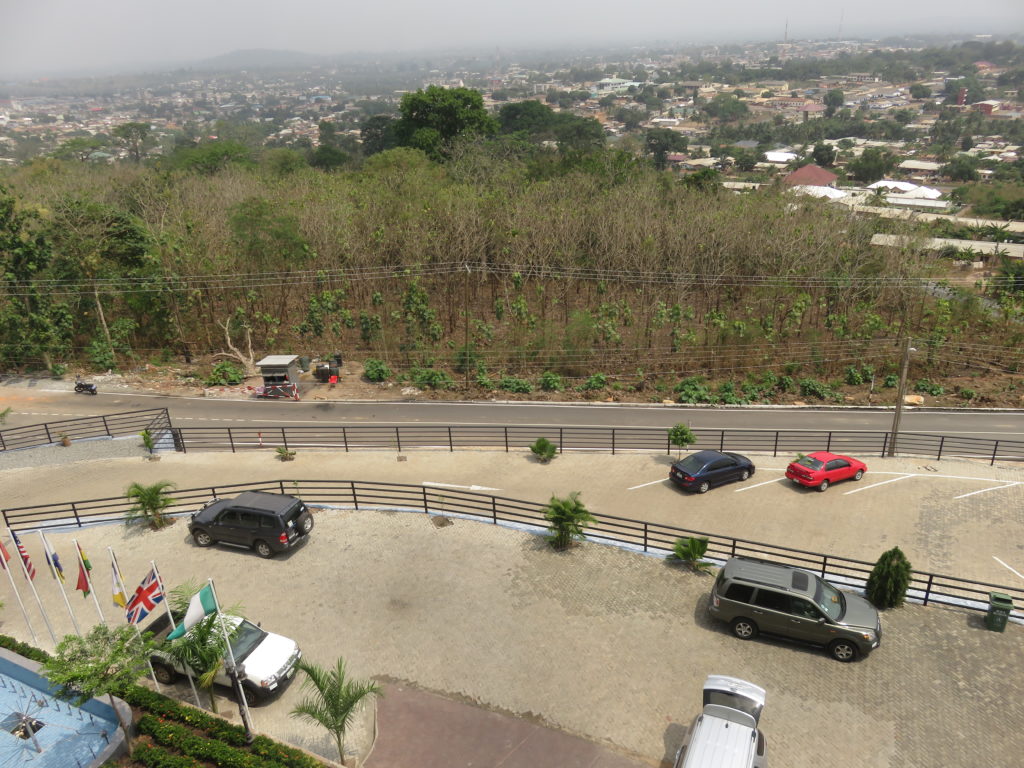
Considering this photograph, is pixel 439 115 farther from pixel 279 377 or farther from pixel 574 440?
pixel 574 440

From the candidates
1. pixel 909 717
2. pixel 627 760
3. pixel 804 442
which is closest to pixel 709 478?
pixel 804 442

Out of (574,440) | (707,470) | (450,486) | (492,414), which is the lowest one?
(492,414)

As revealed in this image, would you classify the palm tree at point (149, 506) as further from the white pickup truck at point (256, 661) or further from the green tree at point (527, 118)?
the green tree at point (527, 118)

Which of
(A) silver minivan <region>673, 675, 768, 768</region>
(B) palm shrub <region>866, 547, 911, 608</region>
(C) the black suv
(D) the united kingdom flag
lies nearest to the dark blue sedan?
(B) palm shrub <region>866, 547, 911, 608</region>

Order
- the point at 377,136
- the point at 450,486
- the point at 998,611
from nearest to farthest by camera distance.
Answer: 1. the point at 998,611
2. the point at 450,486
3. the point at 377,136

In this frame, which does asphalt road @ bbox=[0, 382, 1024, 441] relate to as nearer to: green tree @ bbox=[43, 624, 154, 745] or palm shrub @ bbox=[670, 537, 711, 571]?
palm shrub @ bbox=[670, 537, 711, 571]

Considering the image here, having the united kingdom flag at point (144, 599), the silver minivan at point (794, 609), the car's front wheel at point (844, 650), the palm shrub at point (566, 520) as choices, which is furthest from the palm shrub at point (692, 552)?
the united kingdom flag at point (144, 599)

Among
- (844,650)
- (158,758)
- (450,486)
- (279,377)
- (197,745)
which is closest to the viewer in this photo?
(158,758)

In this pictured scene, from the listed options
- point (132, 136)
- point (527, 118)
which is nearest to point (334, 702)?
point (527, 118)
